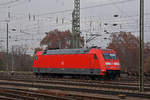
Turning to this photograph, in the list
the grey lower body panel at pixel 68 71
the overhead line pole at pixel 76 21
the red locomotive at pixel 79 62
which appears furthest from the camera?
the overhead line pole at pixel 76 21

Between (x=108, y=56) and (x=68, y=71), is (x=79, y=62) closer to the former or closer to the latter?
(x=68, y=71)

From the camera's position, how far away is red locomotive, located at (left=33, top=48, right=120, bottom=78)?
25505 mm

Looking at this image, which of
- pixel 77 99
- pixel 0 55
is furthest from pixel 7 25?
pixel 0 55

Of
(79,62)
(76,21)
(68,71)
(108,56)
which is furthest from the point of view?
(76,21)

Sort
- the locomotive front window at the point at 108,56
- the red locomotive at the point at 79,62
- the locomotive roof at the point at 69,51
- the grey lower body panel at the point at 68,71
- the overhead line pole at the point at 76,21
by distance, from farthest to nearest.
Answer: the overhead line pole at the point at 76,21
the locomotive roof at the point at 69,51
the grey lower body panel at the point at 68,71
the locomotive front window at the point at 108,56
the red locomotive at the point at 79,62

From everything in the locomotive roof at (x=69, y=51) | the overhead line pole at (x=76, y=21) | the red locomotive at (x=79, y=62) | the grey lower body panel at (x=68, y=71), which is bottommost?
the grey lower body panel at (x=68, y=71)

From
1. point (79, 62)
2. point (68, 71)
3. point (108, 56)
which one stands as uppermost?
point (108, 56)

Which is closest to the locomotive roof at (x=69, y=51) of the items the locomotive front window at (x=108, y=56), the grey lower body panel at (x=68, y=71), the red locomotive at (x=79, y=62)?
the red locomotive at (x=79, y=62)

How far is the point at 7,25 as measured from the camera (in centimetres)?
3850

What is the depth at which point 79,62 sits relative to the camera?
2758 centimetres

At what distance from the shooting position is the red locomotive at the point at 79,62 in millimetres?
25505

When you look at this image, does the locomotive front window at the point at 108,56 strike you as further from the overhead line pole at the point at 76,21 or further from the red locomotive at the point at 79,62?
the overhead line pole at the point at 76,21

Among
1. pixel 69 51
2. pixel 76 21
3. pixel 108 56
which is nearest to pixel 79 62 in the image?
pixel 69 51

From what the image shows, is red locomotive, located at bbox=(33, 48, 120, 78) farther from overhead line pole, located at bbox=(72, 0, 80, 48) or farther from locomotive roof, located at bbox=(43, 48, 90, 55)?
overhead line pole, located at bbox=(72, 0, 80, 48)
